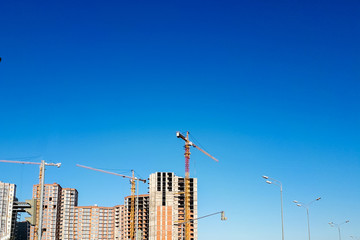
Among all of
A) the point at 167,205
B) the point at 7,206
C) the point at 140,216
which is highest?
the point at 7,206

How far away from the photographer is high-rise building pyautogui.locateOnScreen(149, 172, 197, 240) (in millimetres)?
165025

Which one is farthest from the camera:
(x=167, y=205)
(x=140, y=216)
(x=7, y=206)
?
(x=7, y=206)

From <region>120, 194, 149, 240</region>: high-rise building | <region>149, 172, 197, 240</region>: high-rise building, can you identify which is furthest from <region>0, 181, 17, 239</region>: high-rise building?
<region>149, 172, 197, 240</region>: high-rise building

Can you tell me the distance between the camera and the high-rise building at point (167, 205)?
165025mm

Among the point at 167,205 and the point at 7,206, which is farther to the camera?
the point at 7,206

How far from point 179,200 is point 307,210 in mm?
114613

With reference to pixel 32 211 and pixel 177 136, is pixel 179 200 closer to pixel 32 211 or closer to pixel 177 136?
pixel 177 136

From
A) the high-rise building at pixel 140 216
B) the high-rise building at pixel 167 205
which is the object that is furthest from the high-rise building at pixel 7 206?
the high-rise building at pixel 167 205

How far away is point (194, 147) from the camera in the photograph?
141m

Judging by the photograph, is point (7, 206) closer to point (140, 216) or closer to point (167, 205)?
point (140, 216)

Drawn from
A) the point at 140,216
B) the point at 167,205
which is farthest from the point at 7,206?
the point at 167,205

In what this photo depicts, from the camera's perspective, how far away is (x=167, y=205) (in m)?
171

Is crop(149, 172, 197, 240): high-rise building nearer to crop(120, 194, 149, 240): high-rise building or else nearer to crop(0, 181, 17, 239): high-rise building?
crop(120, 194, 149, 240): high-rise building

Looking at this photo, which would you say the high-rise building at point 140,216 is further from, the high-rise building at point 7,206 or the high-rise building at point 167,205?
the high-rise building at point 7,206
